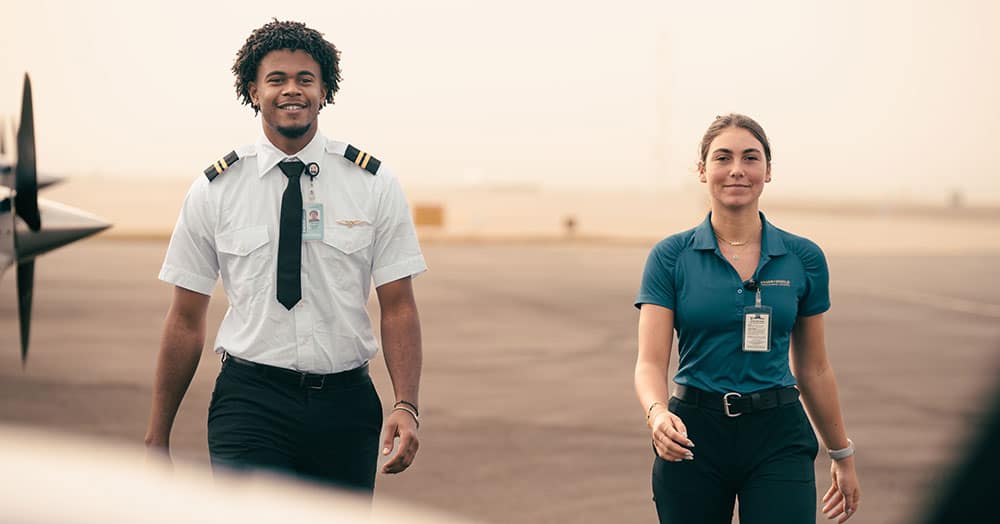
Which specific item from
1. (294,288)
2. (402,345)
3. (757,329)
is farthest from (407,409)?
(757,329)

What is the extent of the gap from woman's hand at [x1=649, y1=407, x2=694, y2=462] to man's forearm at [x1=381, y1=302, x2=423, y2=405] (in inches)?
35.7

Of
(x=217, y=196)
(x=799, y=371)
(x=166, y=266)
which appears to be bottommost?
(x=799, y=371)

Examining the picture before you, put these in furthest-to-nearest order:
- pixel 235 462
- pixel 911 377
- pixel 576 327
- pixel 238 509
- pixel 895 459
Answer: pixel 576 327
pixel 911 377
pixel 895 459
pixel 235 462
pixel 238 509

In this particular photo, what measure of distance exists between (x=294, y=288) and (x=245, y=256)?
8.6 inches

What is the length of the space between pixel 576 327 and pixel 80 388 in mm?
7539

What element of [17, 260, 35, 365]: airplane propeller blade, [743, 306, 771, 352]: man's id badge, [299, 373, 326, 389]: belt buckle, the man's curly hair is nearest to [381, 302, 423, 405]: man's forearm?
[299, 373, 326, 389]: belt buckle

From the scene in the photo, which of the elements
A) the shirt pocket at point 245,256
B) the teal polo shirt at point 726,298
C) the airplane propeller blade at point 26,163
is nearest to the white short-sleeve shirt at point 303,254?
the shirt pocket at point 245,256

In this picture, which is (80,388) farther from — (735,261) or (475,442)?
(735,261)

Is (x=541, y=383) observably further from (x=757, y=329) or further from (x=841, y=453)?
(x=757, y=329)

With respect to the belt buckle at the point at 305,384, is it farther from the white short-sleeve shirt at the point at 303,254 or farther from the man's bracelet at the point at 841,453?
the man's bracelet at the point at 841,453

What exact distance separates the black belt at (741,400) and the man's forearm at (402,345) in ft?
3.14

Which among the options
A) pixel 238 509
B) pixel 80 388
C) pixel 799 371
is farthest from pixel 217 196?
pixel 80 388

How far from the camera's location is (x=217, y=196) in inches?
153

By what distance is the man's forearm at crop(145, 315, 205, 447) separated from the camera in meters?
3.89
